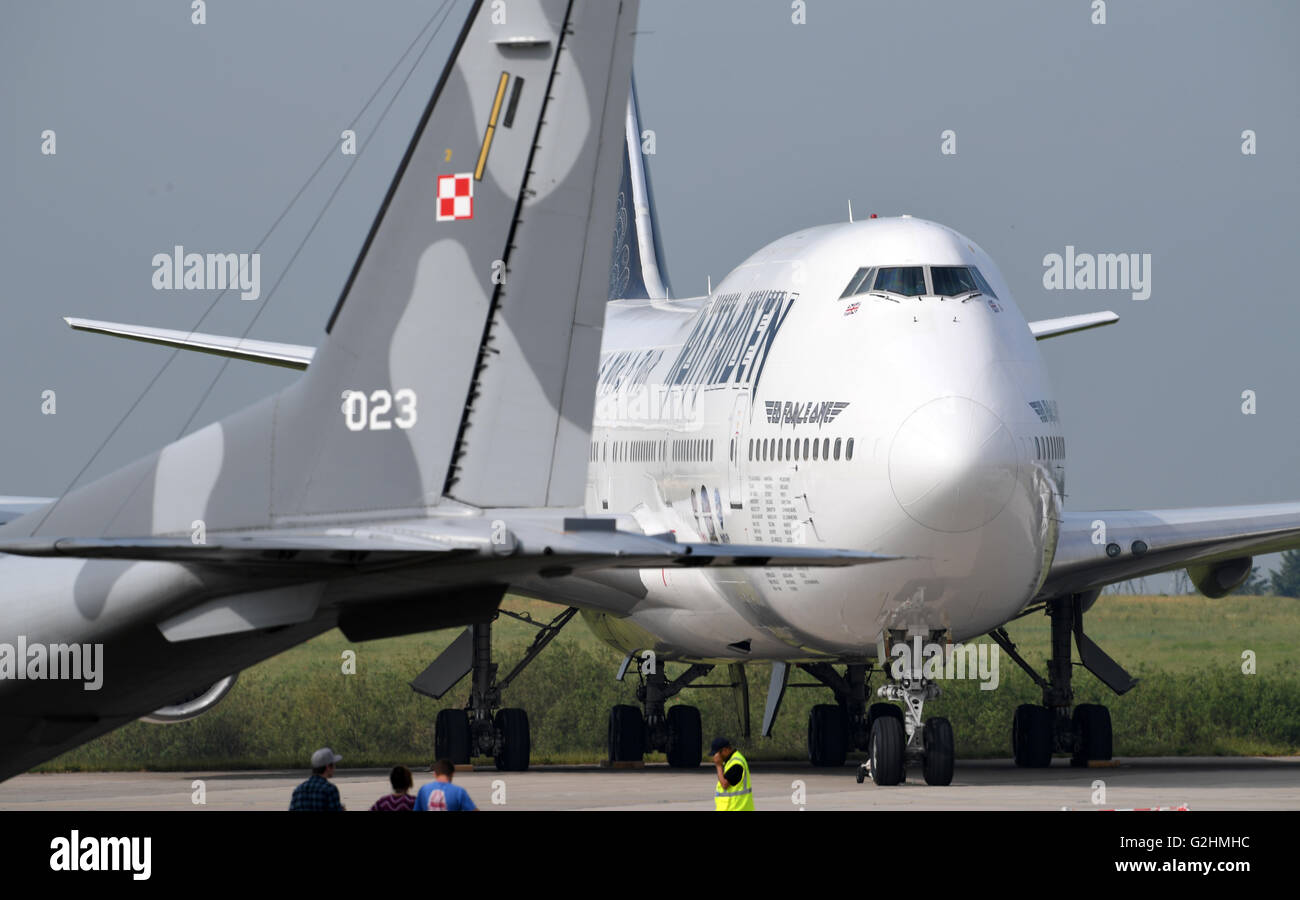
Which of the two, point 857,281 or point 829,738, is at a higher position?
point 857,281

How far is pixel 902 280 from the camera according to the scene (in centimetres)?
2572

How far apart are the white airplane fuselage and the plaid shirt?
34.5 ft

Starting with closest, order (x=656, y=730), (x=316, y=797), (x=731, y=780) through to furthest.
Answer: (x=316, y=797)
(x=731, y=780)
(x=656, y=730)

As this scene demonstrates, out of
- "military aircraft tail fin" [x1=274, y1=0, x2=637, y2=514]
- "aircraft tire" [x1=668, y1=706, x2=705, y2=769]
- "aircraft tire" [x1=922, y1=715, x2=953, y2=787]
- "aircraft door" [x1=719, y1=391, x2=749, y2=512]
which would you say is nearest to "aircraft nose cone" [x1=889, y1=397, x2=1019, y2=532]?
"aircraft door" [x1=719, y1=391, x2=749, y2=512]

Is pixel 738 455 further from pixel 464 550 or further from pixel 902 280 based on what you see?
pixel 464 550

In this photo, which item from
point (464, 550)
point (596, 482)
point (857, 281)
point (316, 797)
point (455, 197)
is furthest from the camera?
point (596, 482)

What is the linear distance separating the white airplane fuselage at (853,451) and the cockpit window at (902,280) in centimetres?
11

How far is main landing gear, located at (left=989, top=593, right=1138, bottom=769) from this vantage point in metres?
32.2

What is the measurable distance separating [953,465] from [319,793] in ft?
35.0

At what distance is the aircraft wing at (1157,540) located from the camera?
30391mm

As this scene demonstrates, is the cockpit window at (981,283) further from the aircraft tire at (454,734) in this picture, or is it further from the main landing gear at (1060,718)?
the aircraft tire at (454,734)

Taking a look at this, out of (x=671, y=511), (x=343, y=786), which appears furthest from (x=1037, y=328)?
(x=343, y=786)

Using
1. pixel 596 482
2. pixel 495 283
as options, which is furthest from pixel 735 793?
pixel 596 482
